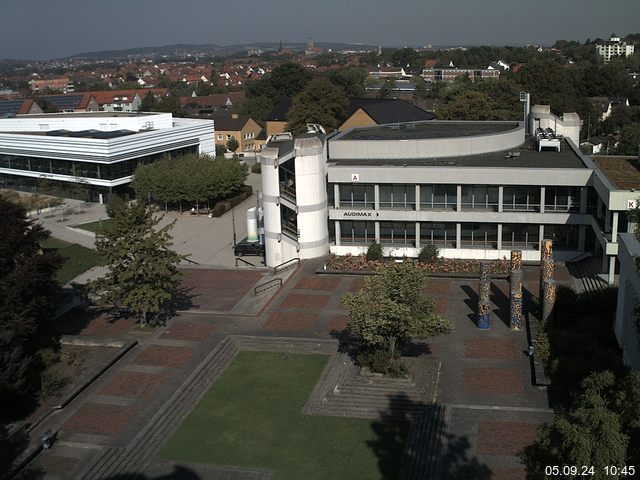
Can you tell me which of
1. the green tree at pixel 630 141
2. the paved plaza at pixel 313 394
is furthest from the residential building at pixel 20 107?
the paved plaza at pixel 313 394

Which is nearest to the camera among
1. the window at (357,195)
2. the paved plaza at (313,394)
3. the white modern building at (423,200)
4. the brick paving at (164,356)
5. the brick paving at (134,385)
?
the paved plaza at (313,394)

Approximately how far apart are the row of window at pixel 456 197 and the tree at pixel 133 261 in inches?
584

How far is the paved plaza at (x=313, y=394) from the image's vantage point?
73.6 feet

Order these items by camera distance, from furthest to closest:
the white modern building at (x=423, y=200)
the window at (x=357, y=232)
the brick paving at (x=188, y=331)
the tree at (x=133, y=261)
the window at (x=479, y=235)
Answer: the window at (x=357, y=232), the window at (x=479, y=235), the white modern building at (x=423, y=200), the brick paving at (x=188, y=331), the tree at (x=133, y=261)

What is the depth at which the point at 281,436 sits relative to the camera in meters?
23.6

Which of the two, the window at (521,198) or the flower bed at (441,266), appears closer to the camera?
the flower bed at (441,266)

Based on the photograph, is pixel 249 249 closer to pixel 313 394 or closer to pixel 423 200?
pixel 423 200

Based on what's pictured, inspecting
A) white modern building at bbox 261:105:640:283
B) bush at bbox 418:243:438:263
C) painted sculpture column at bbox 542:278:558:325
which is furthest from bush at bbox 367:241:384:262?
painted sculpture column at bbox 542:278:558:325

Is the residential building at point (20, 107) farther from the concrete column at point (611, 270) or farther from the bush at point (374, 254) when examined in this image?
the concrete column at point (611, 270)

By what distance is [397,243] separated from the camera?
43312 mm

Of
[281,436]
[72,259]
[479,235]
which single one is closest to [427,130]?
[479,235]

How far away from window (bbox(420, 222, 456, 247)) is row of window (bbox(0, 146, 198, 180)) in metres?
32.5

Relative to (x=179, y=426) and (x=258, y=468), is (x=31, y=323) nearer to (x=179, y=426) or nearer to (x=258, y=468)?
(x=179, y=426)

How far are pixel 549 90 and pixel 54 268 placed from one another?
2919 inches
